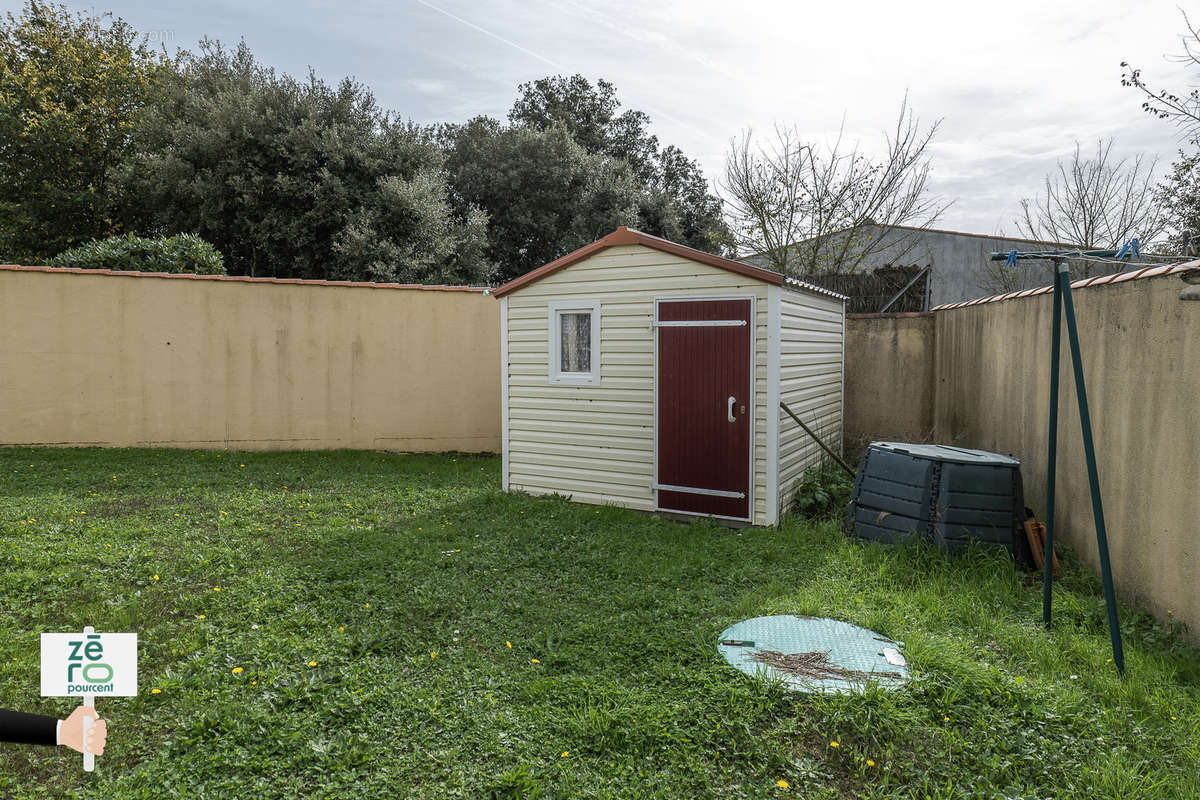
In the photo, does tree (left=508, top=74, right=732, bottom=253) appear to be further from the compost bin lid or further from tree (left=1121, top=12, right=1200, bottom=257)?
the compost bin lid

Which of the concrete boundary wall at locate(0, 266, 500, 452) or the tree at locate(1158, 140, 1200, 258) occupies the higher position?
the tree at locate(1158, 140, 1200, 258)

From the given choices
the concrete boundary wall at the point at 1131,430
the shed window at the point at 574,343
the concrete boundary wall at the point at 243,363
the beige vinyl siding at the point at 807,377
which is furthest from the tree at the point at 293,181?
the concrete boundary wall at the point at 1131,430

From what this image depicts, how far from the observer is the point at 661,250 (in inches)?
252

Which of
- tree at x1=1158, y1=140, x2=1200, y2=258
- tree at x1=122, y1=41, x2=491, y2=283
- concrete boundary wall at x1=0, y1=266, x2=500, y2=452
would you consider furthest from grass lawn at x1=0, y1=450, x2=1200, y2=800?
tree at x1=1158, y1=140, x2=1200, y2=258

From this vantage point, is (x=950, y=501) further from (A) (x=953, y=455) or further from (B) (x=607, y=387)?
(B) (x=607, y=387)

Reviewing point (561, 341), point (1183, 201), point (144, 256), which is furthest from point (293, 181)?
point (1183, 201)

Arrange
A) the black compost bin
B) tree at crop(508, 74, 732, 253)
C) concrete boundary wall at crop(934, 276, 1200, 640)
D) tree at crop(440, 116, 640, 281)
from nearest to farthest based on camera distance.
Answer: concrete boundary wall at crop(934, 276, 1200, 640), the black compost bin, tree at crop(440, 116, 640, 281), tree at crop(508, 74, 732, 253)

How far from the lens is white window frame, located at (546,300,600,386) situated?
6.79 m

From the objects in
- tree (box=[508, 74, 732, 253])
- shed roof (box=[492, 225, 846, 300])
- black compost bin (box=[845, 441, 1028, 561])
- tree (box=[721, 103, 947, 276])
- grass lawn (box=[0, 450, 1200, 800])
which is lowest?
grass lawn (box=[0, 450, 1200, 800])

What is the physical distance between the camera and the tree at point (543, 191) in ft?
61.1

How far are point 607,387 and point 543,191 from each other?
13336 millimetres

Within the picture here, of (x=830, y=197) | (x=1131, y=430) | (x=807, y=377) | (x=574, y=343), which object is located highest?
(x=830, y=197)

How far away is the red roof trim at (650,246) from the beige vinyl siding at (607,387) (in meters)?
0.06

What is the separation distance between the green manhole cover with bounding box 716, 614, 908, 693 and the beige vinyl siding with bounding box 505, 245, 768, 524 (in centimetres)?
220
